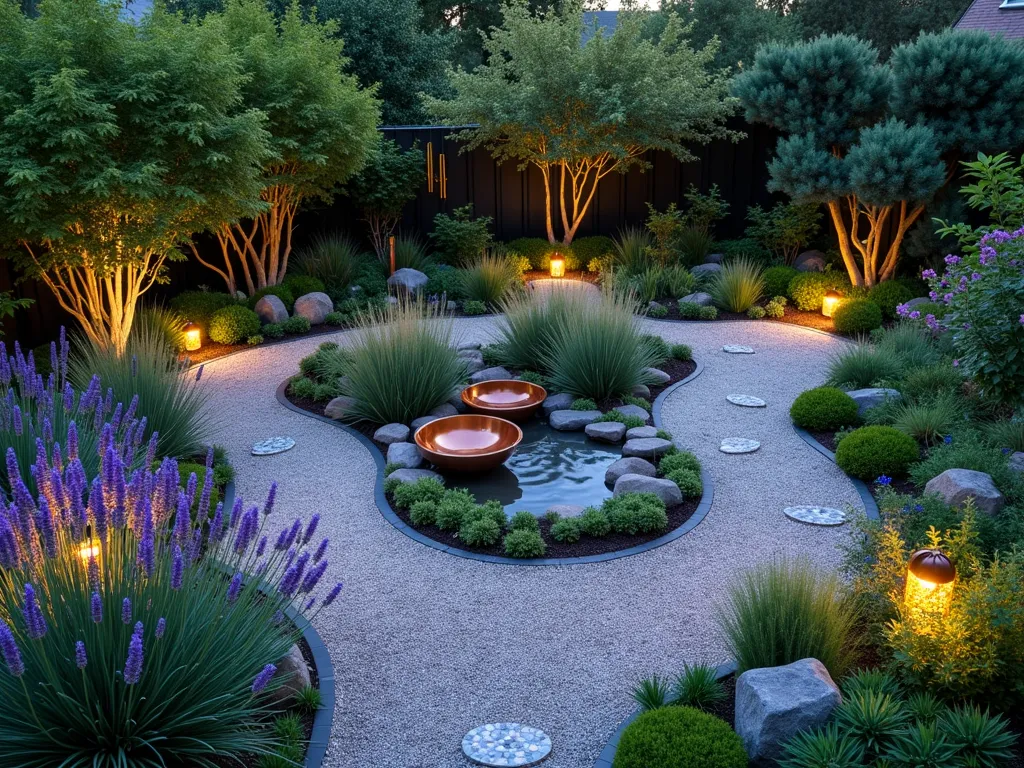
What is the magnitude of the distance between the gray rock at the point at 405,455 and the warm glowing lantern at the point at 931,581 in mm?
3851

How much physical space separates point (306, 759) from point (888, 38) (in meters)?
25.8

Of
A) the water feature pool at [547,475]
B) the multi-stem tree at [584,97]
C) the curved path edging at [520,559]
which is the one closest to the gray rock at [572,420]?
the water feature pool at [547,475]

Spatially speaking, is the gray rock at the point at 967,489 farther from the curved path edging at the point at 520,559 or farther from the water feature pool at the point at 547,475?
the water feature pool at the point at 547,475

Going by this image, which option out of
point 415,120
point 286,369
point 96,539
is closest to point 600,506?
point 96,539

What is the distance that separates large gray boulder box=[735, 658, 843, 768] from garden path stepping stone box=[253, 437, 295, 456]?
450 cm

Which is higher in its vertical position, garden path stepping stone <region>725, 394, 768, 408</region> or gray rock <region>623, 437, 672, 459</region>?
gray rock <region>623, 437, 672, 459</region>

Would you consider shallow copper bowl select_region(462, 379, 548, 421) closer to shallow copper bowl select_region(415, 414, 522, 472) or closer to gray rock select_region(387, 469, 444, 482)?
shallow copper bowl select_region(415, 414, 522, 472)

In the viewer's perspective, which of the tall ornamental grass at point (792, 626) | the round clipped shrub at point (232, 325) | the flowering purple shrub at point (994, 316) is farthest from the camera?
the round clipped shrub at point (232, 325)

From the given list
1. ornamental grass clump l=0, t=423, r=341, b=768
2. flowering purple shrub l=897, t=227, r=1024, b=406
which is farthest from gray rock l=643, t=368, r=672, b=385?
ornamental grass clump l=0, t=423, r=341, b=768

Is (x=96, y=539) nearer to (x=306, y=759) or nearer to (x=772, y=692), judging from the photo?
(x=306, y=759)

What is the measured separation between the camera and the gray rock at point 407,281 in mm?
11711

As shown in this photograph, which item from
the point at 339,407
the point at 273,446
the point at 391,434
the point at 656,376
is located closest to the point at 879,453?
the point at 656,376

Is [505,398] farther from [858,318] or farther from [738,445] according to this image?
[858,318]

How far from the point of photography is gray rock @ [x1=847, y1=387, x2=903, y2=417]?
730cm
